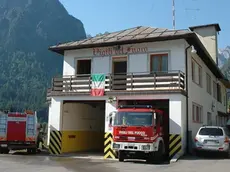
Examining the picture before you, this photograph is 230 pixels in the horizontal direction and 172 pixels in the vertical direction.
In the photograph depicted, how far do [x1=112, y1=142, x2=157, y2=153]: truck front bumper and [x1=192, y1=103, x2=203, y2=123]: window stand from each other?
7033 mm

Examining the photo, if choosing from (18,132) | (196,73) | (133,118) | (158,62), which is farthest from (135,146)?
(196,73)

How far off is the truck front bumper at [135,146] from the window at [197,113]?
7.03 m

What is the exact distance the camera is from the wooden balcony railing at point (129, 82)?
58.9 ft

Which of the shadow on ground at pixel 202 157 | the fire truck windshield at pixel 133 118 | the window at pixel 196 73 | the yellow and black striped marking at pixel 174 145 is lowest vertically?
the shadow on ground at pixel 202 157

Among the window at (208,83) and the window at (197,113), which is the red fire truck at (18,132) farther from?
the window at (208,83)

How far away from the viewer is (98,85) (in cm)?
1944

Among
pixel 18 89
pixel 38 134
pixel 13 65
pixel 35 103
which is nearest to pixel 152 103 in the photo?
pixel 38 134

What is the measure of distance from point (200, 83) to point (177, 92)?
7338 millimetres

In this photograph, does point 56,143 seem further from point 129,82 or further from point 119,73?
point 129,82

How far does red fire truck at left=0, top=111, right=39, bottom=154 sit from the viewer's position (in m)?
19.5

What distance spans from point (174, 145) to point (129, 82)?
4.44 m

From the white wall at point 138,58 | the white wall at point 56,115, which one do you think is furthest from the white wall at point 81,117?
the white wall at point 138,58

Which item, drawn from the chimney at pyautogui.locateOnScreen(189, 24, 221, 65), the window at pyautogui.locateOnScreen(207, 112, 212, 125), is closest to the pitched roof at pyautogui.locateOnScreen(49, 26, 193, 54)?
the window at pyautogui.locateOnScreen(207, 112, 212, 125)

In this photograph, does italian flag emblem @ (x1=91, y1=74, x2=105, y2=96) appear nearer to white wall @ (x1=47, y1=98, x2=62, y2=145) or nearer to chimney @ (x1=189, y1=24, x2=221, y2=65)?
white wall @ (x1=47, y1=98, x2=62, y2=145)
